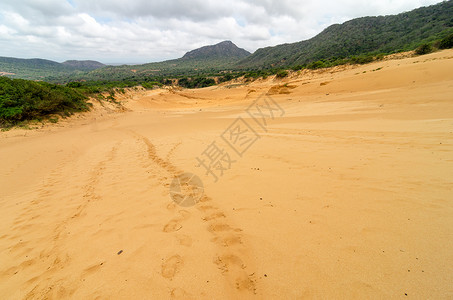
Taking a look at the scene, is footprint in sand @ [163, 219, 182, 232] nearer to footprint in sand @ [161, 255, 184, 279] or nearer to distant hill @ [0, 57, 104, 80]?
footprint in sand @ [161, 255, 184, 279]

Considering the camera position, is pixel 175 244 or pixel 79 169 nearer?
pixel 175 244

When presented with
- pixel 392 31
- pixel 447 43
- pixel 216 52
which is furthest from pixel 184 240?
pixel 216 52

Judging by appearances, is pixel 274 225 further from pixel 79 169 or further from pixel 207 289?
pixel 79 169

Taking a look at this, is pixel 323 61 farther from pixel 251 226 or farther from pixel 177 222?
pixel 177 222

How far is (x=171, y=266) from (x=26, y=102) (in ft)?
52.4

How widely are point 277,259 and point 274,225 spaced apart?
0.53 m

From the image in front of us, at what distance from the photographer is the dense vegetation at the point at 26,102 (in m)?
11.2

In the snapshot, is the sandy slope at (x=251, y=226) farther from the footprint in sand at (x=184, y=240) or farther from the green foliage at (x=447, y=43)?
the green foliage at (x=447, y=43)

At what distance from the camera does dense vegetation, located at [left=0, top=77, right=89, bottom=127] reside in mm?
11164

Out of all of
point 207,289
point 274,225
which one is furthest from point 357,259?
point 207,289

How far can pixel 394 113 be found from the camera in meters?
7.92

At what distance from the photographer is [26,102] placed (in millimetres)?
11953

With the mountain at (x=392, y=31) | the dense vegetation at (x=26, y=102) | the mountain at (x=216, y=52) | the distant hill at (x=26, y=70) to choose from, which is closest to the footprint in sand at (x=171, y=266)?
the dense vegetation at (x=26, y=102)

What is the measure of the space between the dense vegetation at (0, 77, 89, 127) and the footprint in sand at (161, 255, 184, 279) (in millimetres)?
14982
